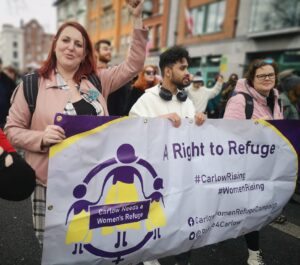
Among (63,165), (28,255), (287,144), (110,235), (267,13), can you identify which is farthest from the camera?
(267,13)

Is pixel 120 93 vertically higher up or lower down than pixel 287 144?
higher up

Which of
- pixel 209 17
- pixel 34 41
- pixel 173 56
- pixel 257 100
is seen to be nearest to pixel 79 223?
pixel 173 56

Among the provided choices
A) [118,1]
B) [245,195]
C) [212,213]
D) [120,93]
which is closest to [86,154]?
[212,213]

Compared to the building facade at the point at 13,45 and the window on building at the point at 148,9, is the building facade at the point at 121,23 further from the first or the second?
the building facade at the point at 13,45

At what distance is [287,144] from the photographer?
274cm

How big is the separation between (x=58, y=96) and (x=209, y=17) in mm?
20343

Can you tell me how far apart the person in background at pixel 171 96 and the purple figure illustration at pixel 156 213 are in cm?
59

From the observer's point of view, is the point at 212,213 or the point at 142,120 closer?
the point at 142,120

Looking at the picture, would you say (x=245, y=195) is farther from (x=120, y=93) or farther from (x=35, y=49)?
(x=35, y=49)

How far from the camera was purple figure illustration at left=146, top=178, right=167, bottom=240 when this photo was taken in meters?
2.07

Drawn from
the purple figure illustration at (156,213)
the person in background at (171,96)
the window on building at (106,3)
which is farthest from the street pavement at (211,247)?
the window on building at (106,3)

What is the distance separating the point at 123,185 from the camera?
6.49ft

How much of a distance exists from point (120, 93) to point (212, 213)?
2.29m

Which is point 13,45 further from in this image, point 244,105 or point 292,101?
point 244,105
